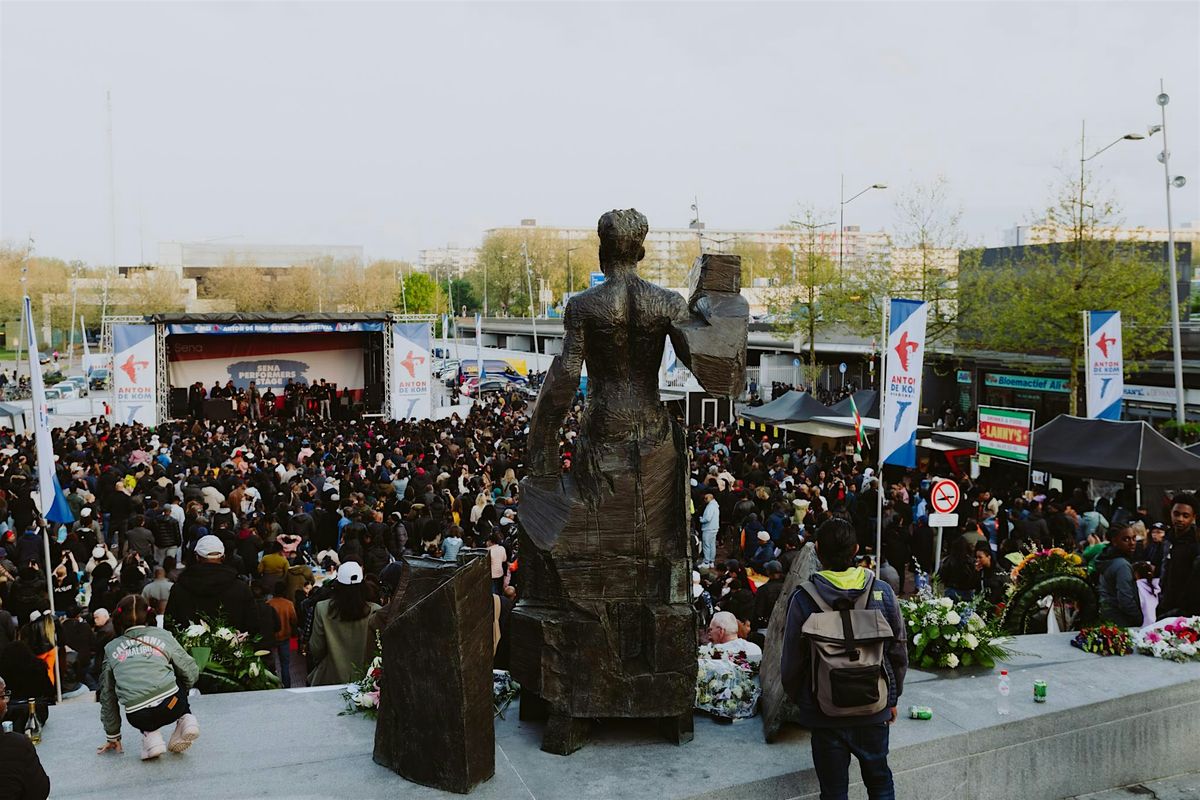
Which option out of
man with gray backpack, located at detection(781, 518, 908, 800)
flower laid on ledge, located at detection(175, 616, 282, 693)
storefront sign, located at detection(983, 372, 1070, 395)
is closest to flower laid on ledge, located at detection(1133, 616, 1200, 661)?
man with gray backpack, located at detection(781, 518, 908, 800)

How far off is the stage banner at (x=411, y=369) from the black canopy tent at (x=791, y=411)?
959cm

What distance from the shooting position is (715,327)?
5102mm

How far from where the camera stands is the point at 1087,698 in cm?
578

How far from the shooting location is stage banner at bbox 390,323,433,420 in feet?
88.1

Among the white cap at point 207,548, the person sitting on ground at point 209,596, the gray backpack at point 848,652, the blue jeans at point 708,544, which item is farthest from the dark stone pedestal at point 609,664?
the blue jeans at point 708,544

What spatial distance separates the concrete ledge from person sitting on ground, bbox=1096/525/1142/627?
44.0 inches

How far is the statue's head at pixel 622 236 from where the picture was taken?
17.0 ft

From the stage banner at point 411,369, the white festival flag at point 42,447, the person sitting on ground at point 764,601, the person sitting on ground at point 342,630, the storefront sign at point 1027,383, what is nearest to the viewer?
the person sitting on ground at point 342,630

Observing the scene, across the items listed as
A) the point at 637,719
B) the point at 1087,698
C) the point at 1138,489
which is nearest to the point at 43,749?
the point at 637,719

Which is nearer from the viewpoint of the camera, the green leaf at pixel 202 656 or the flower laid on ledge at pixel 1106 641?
the green leaf at pixel 202 656

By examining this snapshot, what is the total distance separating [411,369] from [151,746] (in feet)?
73.5

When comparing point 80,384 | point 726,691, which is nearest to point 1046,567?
point 726,691

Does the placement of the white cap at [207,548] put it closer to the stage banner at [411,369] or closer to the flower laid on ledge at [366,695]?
the flower laid on ledge at [366,695]

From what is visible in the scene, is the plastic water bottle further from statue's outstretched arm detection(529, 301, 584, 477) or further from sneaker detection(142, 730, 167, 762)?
sneaker detection(142, 730, 167, 762)
